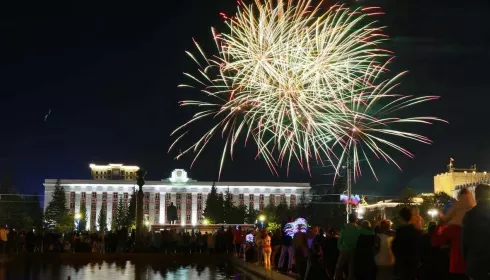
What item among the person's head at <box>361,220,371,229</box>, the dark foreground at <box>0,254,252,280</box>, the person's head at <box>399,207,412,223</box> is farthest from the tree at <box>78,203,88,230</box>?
the person's head at <box>399,207,412,223</box>

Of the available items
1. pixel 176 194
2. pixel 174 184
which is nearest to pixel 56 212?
pixel 174 184

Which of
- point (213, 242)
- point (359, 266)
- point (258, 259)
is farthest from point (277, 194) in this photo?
point (359, 266)

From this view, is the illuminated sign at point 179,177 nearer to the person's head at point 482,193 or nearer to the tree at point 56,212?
the tree at point 56,212

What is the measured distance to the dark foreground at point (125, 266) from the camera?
834 inches

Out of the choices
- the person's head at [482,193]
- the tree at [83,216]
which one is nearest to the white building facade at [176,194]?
the tree at [83,216]

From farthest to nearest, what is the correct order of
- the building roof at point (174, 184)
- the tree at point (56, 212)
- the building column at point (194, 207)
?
1. the building roof at point (174, 184)
2. the building column at point (194, 207)
3. the tree at point (56, 212)

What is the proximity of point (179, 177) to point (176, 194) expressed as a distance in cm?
371

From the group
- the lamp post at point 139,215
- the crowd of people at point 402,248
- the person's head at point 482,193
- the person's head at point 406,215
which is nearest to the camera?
the crowd of people at point 402,248

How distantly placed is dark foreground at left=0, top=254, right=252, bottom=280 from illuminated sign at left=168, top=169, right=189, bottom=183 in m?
108

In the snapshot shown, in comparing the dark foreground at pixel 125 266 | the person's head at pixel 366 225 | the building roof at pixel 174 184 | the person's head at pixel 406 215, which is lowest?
the dark foreground at pixel 125 266

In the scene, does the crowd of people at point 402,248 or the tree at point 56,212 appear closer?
the crowd of people at point 402,248

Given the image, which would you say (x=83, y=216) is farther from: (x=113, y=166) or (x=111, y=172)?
(x=113, y=166)

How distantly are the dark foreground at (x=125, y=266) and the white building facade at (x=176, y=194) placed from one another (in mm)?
105617

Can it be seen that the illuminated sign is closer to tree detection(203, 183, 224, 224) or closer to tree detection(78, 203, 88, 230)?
tree detection(78, 203, 88, 230)
